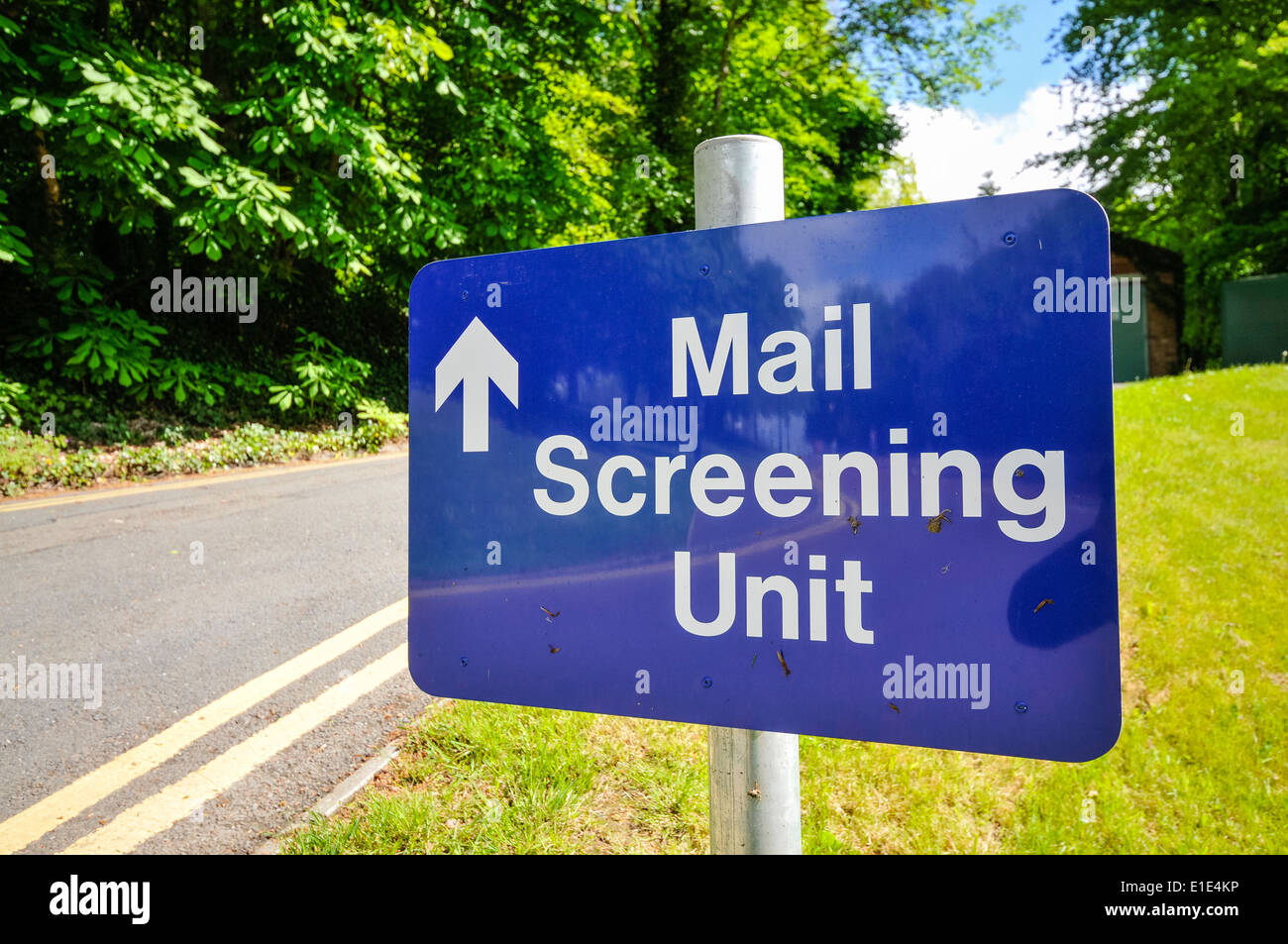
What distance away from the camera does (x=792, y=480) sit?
35.9 inches

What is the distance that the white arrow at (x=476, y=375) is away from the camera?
41.1 inches

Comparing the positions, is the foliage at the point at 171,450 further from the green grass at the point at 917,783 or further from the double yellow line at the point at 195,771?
the green grass at the point at 917,783

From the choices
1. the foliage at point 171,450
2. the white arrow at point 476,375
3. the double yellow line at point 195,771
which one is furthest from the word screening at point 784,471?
the foliage at point 171,450

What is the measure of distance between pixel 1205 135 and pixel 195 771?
26.7 metres

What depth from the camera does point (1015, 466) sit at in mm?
839

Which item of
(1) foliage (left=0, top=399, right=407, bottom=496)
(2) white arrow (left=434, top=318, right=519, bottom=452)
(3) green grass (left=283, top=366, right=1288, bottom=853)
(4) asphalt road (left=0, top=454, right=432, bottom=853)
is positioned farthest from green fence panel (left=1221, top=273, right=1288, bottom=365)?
(2) white arrow (left=434, top=318, right=519, bottom=452)

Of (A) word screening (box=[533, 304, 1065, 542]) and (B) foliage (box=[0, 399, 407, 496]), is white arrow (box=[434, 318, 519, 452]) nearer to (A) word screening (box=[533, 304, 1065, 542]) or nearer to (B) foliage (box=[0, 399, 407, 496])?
(A) word screening (box=[533, 304, 1065, 542])

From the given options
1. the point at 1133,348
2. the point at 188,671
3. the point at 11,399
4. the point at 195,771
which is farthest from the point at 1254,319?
the point at 11,399

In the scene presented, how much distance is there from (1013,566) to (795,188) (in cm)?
1582

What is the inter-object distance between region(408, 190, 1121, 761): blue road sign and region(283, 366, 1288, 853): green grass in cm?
130

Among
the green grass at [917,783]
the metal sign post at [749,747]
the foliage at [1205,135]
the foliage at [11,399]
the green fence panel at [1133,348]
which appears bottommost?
the green grass at [917,783]

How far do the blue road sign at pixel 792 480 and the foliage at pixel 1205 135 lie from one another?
22561mm

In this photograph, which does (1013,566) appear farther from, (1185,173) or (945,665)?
(1185,173)

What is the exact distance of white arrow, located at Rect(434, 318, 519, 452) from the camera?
3.43 feet
